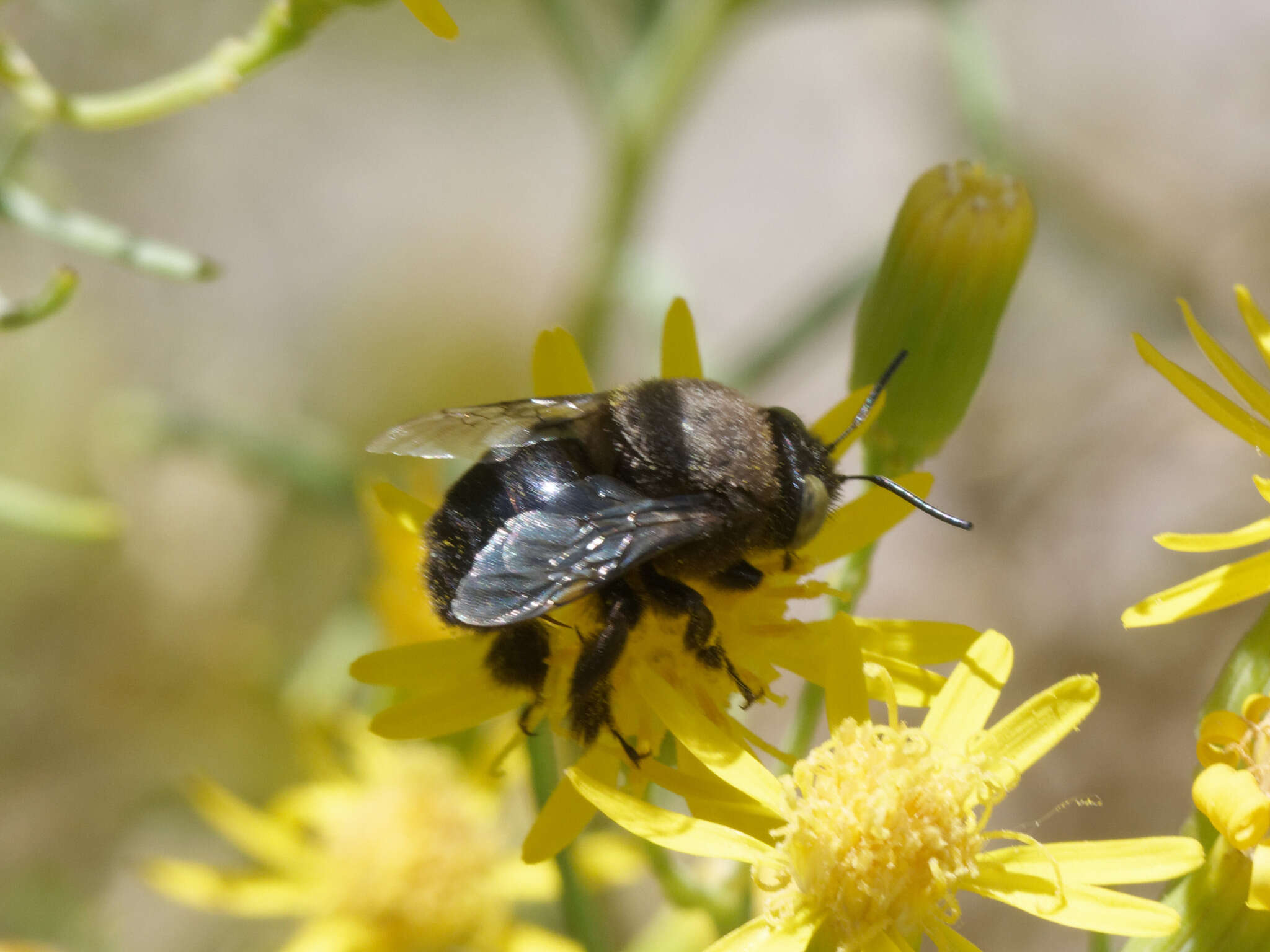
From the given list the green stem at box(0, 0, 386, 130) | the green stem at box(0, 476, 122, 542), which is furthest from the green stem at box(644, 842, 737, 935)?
the green stem at box(0, 0, 386, 130)

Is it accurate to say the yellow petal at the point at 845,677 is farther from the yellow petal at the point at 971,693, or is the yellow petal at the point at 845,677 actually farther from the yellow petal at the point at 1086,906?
the yellow petal at the point at 1086,906

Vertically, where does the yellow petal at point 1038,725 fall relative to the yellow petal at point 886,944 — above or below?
above

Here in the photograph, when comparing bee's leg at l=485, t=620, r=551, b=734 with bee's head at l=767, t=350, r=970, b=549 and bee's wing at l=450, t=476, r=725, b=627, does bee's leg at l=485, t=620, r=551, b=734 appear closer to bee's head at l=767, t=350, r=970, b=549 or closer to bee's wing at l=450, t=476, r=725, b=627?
bee's wing at l=450, t=476, r=725, b=627

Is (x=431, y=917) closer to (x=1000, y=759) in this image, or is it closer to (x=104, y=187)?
(x=1000, y=759)

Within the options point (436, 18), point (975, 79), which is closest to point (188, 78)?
point (436, 18)

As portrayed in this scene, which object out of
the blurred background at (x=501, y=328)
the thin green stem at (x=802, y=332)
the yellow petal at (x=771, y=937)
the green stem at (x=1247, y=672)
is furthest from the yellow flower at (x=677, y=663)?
the thin green stem at (x=802, y=332)

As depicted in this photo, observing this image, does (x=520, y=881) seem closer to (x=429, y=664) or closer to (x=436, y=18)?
(x=429, y=664)

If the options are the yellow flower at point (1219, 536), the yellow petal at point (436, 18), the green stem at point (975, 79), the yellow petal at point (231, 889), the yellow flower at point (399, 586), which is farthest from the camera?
the green stem at point (975, 79)
